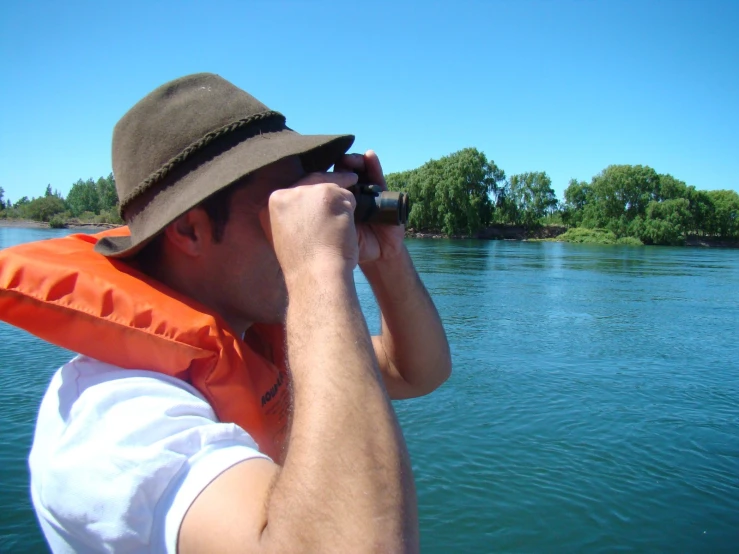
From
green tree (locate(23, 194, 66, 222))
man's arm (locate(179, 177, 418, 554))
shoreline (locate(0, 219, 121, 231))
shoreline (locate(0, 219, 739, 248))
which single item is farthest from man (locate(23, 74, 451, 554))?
green tree (locate(23, 194, 66, 222))

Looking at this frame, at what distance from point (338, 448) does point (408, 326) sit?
3.69 feet

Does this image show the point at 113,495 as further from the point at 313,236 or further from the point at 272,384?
the point at 272,384

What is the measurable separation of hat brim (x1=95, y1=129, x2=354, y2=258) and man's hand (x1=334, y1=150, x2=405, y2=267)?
0.44 m

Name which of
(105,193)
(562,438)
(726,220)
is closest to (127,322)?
(562,438)

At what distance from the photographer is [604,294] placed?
18562mm

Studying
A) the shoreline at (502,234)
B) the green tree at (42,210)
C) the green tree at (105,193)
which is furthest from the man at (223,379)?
the green tree at (105,193)

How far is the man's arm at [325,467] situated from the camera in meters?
0.98

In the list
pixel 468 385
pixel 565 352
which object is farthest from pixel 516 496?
pixel 565 352

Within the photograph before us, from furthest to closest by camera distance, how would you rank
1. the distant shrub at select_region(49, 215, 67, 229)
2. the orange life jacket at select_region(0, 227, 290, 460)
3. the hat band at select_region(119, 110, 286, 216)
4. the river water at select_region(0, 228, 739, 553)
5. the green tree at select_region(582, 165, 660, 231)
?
1. the green tree at select_region(582, 165, 660, 231)
2. the distant shrub at select_region(49, 215, 67, 229)
3. the river water at select_region(0, 228, 739, 553)
4. the hat band at select_region(119, 110, 286, 216)
5. the orange life jacket at select_region(0, 227, 290, 460)

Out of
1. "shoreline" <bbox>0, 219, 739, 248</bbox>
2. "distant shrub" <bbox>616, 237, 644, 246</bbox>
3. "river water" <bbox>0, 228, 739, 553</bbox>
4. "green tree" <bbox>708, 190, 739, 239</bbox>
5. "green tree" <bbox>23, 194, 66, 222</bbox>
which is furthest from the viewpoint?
"green tree" <bbox>23, 194, 66, 222</bbox>

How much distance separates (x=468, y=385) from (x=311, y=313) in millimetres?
7177

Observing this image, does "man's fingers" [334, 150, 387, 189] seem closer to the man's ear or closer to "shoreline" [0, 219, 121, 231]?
the man's ear

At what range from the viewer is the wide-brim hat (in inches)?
55.9

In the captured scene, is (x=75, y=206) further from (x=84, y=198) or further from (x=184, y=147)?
(x=184, y=147)
